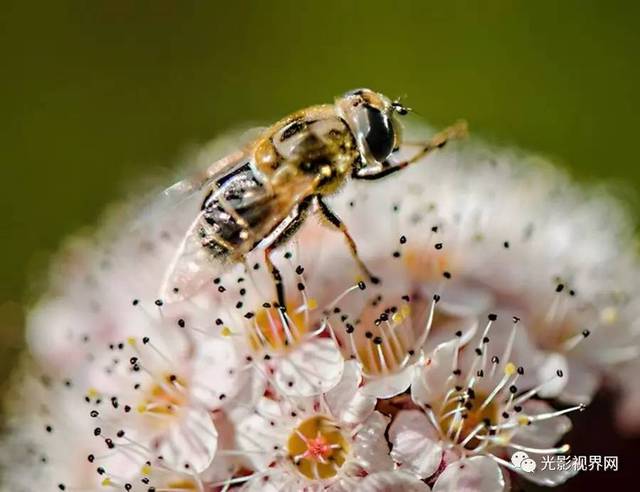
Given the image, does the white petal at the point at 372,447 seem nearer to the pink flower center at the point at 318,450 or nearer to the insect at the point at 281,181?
the pink flower center at the point at 318,450

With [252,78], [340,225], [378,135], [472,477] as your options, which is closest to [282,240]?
[340,225]

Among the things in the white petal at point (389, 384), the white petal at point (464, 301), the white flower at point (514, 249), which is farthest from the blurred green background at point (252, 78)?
the white petal at point (389, 384)

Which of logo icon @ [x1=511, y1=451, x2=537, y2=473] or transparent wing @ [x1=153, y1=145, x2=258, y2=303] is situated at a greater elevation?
transparent wing @ [x1=153, y1=145, x2=258, y2=303]

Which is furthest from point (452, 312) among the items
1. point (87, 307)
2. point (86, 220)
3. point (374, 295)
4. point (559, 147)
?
point (86, 220)

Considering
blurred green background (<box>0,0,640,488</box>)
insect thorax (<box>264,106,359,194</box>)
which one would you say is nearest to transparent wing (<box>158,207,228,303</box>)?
insect thorax (<box>264,106,359,194</box>)

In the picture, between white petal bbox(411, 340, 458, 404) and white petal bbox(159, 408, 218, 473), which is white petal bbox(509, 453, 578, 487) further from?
white petal bbox(159, 408, 218, 473)

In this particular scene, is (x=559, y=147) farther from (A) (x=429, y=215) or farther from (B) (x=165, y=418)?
(B) (x=165, y=418)

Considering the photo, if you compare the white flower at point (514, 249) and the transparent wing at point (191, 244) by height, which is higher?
the white flower at point (514, 249)
